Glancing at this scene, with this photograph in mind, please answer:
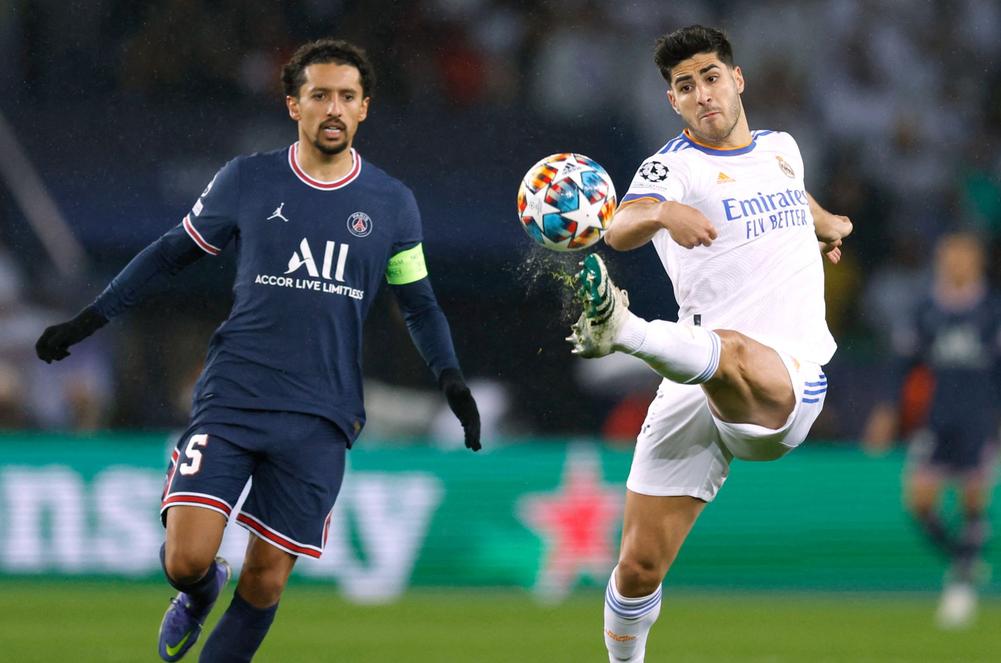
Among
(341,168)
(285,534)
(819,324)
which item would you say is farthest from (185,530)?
(819,324)

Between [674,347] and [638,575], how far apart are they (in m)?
1.11

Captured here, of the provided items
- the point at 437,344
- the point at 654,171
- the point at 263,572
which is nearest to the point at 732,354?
the point at 654,171

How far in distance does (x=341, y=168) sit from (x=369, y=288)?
47 centimetres

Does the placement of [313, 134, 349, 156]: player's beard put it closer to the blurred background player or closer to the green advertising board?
the green advertising board

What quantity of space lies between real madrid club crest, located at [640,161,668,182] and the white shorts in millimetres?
839

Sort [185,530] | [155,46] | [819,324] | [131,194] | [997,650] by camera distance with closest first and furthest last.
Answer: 1. [185,530]
2. [819,324]
3. [997,650]
4. [131,194]
5. [155,46]

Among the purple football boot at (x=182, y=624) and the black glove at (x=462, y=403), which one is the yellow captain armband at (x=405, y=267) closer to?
the black glove at (x=462, y=403)

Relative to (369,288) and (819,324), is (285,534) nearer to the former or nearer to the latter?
(369,288)

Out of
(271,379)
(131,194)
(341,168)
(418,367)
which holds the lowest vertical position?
(418,367)

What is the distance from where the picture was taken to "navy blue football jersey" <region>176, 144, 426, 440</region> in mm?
6078

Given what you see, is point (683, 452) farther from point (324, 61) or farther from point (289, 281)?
point (324, 61)

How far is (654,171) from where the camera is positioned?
20.5 ft

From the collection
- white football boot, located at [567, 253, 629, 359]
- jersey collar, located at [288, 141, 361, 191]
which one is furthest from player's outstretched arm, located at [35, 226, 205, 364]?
white football boot, located at [567, 253, 629, 359]

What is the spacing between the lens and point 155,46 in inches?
562
